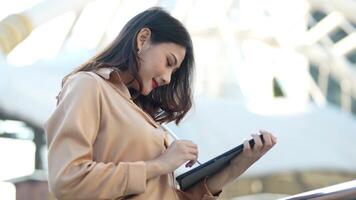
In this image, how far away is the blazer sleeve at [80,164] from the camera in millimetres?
1368

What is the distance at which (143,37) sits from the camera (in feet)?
5.13

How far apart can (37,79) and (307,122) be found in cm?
349

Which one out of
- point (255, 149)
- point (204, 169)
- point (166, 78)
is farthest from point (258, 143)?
point (166, 78)

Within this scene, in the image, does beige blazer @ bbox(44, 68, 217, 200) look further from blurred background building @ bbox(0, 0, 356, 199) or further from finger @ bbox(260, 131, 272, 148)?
blurred background building @ bbox(0, 0, 356, 199)

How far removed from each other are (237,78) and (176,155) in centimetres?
845

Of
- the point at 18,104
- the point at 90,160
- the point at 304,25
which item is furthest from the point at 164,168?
the point at 304,25

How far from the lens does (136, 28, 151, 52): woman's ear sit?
1.55m

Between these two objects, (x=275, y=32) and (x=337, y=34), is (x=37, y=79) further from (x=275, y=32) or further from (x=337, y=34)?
(x=337, y=34)

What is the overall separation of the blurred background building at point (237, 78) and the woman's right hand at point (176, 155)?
3.60 metres

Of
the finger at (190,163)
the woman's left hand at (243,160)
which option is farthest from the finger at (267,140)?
the finger at (190,163)

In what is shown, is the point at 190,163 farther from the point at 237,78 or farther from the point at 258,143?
the point at 237,78

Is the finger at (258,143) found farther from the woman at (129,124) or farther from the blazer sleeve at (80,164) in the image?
the blazer sleeve at (80,164)

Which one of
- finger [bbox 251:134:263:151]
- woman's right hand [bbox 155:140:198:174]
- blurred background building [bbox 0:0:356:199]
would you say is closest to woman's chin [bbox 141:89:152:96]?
woman's right hand [bbox 155:140:198:174]

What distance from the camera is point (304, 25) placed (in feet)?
37.7
